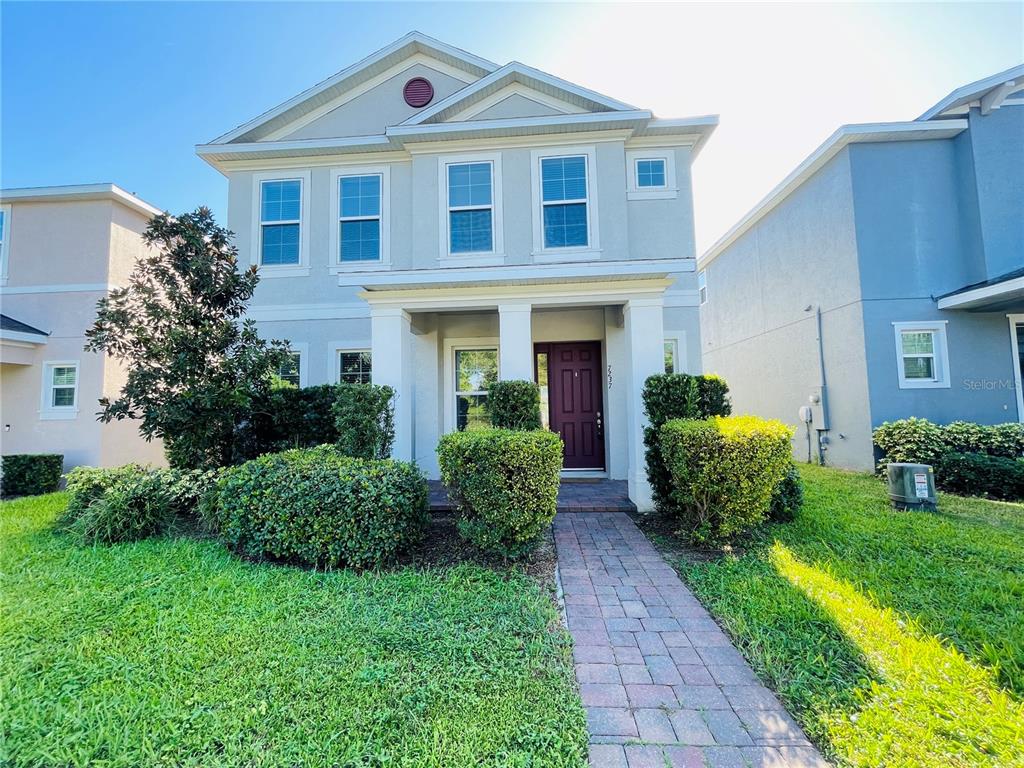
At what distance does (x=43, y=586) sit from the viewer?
394 centimetres

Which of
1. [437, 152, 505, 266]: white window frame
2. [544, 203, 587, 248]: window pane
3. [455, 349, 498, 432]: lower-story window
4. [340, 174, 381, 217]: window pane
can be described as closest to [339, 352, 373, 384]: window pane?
[455, 349, 498, 432]: lower-story window

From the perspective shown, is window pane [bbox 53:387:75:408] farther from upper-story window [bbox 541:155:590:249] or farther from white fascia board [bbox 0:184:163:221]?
upper-story window [bbox 541:155:590:249]

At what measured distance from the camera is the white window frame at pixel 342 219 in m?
8.64

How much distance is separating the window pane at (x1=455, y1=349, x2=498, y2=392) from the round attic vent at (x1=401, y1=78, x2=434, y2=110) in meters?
5.63

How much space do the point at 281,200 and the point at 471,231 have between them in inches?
168

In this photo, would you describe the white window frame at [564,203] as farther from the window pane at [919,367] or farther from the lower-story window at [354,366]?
the window pane at [919,367]

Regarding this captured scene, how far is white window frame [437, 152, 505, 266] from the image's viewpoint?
8.19 meters

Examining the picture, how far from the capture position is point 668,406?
568 cm

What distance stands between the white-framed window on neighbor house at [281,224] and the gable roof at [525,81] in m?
2.82

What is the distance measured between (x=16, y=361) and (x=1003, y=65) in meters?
21.5

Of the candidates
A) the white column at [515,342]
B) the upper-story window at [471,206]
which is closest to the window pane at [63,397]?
the upper-story window at [471,206]

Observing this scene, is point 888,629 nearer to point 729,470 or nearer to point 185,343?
point 729,470

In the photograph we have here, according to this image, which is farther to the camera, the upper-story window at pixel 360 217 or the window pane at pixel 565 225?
the upper-story window at pixel 360 217

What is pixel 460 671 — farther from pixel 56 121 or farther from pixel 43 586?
pixel 56 121
